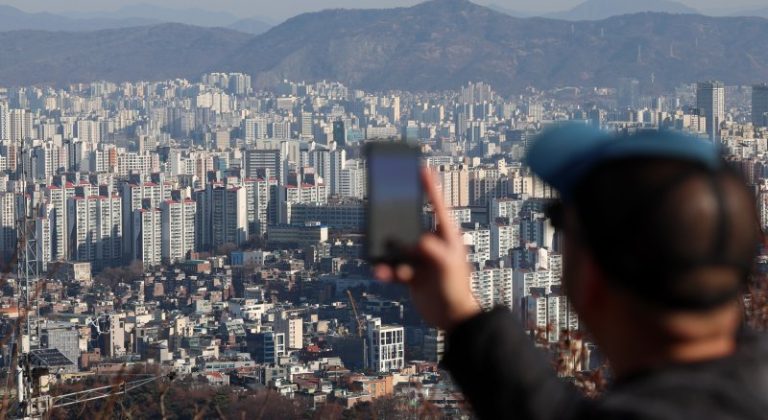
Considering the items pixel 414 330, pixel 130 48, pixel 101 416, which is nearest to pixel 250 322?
pixel 414 330

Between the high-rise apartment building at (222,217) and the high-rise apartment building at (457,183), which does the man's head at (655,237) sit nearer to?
the high-rise apartment building at (457,183)

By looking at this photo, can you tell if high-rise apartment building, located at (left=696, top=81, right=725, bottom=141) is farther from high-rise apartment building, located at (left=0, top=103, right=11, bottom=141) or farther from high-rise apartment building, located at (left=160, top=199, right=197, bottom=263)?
high-rise apartment building, located at (left=0, top=103, right=11, bottom=141)

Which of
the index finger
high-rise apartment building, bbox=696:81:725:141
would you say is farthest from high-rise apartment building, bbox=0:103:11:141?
the index finger

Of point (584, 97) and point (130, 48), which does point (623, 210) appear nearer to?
point (584, 97)

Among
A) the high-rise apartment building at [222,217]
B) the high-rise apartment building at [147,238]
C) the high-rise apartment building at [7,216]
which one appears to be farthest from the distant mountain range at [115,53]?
the high-rise apartment building at [7,216]

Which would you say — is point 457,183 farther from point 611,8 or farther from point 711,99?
point 611,8
